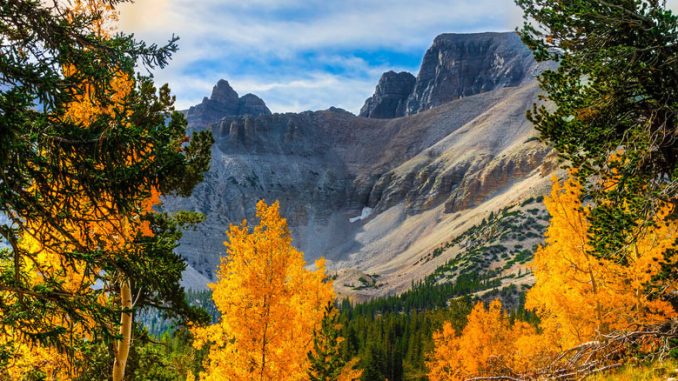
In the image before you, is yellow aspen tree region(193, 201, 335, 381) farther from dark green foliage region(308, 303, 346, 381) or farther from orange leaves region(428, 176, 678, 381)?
orange leaves region(428, 176, 678, 381)

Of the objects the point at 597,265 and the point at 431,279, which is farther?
the point at 431,279

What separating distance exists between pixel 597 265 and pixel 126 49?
1586cm

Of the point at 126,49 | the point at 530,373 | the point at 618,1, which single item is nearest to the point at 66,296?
the point at 126,49

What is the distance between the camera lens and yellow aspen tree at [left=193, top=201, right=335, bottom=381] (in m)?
13.9

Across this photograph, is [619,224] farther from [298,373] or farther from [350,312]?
[350,312]

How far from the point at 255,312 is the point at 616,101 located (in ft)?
34.7

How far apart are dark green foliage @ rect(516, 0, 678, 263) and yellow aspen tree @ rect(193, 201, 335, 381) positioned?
26.7ft

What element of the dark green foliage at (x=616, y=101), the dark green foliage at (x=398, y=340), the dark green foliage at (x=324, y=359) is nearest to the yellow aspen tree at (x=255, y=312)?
the dark green foliage at (x=324, y=359)

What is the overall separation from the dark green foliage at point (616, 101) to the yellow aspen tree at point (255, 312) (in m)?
8.12

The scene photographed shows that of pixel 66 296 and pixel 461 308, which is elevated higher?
pixel 66 296

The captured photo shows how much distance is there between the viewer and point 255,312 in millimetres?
14094

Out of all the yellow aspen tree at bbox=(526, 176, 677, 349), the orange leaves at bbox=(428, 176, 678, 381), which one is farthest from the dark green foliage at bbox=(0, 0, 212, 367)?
the yellow aspen tree at bbox=(526, 176, 677, 349)

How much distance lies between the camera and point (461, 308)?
169 feet

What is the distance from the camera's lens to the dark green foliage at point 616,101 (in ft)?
34.2
